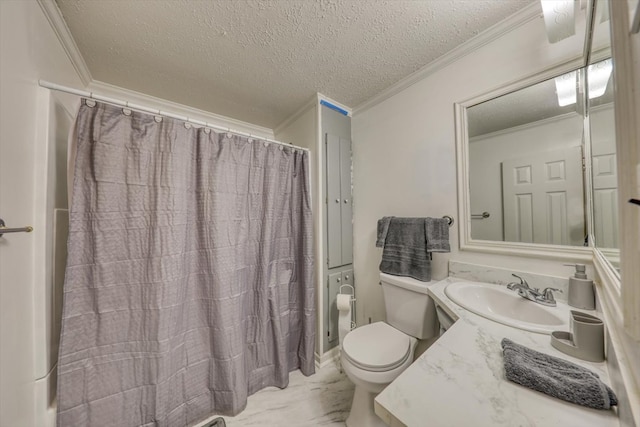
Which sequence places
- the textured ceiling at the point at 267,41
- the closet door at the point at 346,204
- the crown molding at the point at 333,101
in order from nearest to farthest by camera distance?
1. the textured ceiling at the point at 267,41
2. the crown molding at the point at 333,101
3. the closet door at the point at 346,204

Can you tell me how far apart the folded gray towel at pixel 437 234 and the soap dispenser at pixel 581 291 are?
1.62 ft

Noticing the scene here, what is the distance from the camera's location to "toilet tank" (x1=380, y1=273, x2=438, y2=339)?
1293 mm

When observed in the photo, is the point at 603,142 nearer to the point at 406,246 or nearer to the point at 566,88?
the point at 566,88

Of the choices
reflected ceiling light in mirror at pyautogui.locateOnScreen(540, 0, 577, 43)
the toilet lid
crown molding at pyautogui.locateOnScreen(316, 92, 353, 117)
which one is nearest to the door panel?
reflected ceiling light in mirror at pyautogui.locateOnScreen(540, 0, 577, 43)

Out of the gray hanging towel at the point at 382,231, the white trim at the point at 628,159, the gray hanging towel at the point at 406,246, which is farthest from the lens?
the gray hanging towel at the point at 382,231

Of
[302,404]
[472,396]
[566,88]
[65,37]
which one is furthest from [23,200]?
[566,88]

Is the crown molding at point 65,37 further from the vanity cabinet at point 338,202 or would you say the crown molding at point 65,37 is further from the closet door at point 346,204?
the closet door at point 346,204

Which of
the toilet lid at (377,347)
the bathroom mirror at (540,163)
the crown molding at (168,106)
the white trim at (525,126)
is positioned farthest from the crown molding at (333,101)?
the toilet lid at (377,347)

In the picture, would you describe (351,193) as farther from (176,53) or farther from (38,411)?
(38,411)

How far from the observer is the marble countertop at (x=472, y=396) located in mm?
455

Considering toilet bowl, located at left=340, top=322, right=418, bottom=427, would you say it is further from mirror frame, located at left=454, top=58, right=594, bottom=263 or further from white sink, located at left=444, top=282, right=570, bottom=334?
mirror frame, located at left=454, top=58, right=594, bottom=263

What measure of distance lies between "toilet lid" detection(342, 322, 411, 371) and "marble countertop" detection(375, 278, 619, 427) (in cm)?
53

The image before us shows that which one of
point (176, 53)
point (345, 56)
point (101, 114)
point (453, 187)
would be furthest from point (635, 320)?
point (176, 53)

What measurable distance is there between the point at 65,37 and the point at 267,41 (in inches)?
41.1
